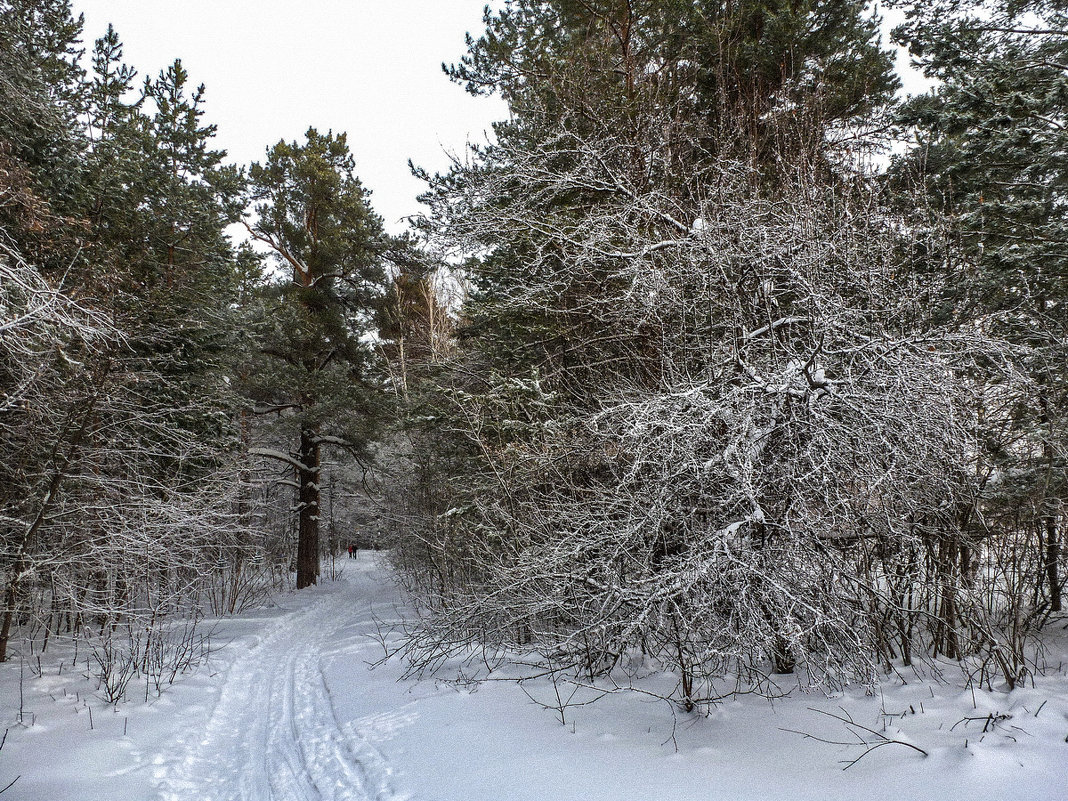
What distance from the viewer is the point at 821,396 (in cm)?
404

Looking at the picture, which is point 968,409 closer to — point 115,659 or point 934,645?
point 934,645

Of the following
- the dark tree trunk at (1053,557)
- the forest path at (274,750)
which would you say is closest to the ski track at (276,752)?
the forest path at (274,750)

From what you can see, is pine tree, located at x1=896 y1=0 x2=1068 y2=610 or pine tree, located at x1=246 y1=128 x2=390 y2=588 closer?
pine tree, located at x1=896 y1=0 x2=1068 y2=610

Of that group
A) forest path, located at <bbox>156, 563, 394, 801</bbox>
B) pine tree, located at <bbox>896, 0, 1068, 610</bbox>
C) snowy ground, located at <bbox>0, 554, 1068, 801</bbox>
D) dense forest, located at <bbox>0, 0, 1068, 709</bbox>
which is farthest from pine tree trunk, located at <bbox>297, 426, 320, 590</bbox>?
pine tree, located at <bbox>896, 0, 1068, 610</bbox>

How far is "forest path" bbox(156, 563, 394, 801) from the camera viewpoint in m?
4.38

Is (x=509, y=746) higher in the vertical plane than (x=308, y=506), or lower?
lower

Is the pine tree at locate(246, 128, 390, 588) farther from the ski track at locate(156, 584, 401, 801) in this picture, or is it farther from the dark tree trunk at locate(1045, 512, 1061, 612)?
the dark tree trunk at locate(1045, 512, 1061, 612)

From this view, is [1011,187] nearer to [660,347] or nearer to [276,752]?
[660,347]

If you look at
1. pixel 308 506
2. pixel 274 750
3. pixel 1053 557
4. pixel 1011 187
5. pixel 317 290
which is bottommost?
pixel 274 750

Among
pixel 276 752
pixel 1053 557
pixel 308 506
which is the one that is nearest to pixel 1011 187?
pixel 1053 557

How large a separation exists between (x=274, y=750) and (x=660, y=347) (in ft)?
18.0

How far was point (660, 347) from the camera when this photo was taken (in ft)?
18.6

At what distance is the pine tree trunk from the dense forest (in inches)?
138

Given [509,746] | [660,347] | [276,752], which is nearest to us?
[509,746]
